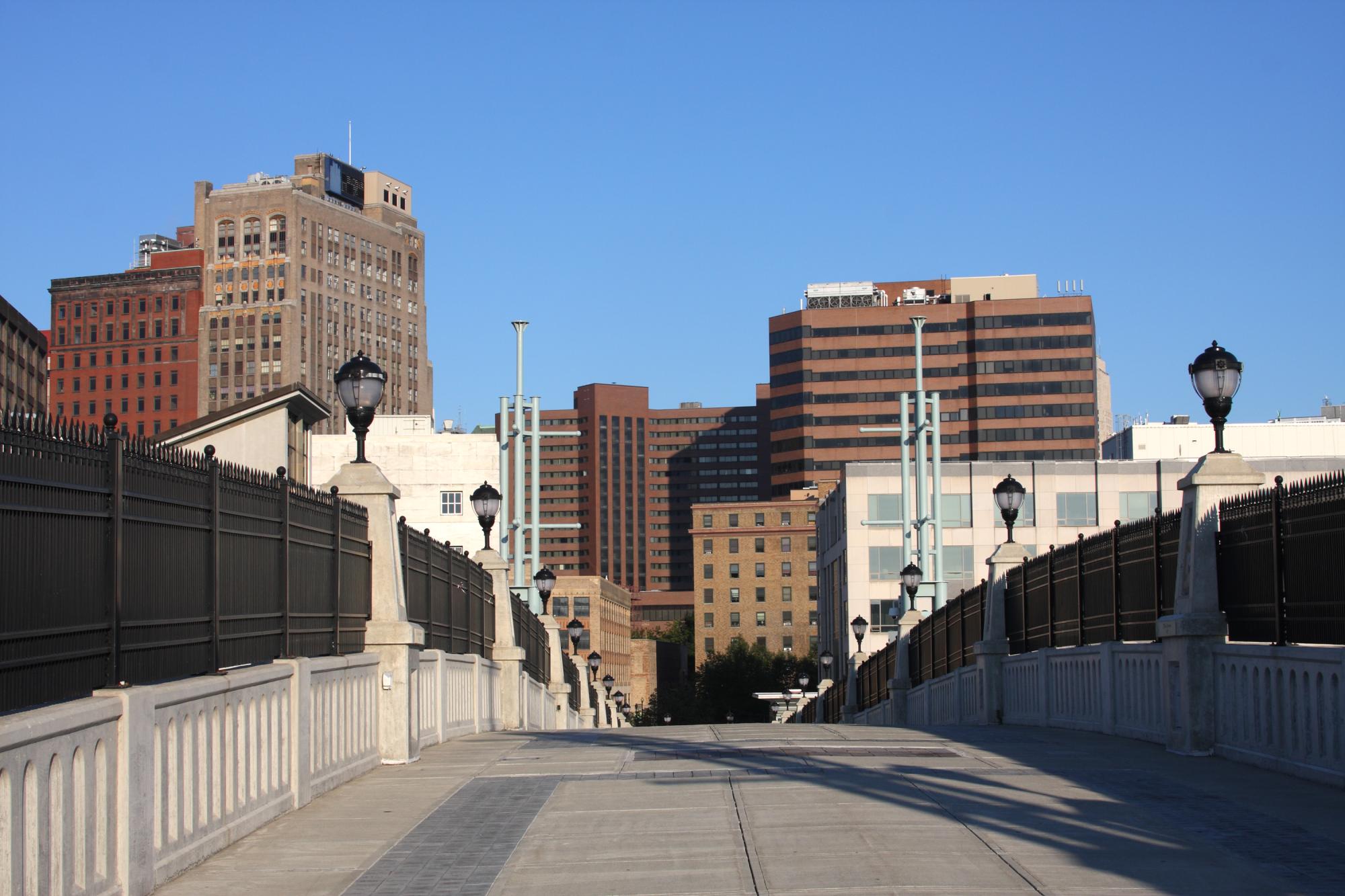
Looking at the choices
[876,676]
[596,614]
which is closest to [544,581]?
[876,676]

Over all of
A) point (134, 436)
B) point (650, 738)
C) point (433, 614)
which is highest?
point (134, 436)

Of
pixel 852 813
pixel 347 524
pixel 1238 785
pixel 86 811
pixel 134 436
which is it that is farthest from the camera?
pixel 347 524

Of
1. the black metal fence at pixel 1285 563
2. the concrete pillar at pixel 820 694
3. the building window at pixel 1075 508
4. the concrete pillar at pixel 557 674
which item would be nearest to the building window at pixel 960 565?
the building window at pixel 1075 508

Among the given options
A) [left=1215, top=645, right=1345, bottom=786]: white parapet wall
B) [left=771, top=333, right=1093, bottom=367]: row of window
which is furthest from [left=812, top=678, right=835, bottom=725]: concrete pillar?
[left=771, top=333, right=1093, bottom=367]: row of window

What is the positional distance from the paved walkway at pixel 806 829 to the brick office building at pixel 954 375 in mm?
150547

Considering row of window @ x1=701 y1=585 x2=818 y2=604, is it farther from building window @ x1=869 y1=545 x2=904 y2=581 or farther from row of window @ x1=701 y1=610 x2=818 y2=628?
building window @ x1=869 y1=545 x2=904 y2=581

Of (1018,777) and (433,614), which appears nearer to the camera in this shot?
(1018,777)

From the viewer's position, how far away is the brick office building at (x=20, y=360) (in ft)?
383

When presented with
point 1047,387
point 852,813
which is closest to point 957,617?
point 852,813

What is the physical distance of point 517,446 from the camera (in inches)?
1823

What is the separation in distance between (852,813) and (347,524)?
569 cm

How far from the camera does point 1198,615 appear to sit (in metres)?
14.1

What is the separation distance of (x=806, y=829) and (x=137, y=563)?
439 centimetres

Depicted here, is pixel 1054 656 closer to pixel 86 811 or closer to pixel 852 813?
pixel 852 813
